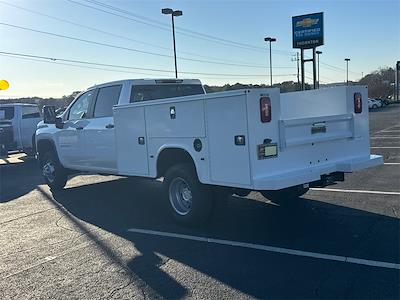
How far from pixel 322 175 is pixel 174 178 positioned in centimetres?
204

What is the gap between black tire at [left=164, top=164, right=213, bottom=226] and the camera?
625cm

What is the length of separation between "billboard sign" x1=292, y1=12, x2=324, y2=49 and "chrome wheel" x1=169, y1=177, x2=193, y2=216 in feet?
90.3

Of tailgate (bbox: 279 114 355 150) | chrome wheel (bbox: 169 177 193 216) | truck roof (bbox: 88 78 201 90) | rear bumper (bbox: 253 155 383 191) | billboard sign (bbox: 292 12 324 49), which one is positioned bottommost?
chrome wheel (bbox: 169 177 193 216)

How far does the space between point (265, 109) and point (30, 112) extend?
1458 centimetres

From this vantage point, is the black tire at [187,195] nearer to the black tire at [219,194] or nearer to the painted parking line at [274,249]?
the black tire at [219,194]

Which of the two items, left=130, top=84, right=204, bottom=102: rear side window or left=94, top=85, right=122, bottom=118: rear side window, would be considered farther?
left=94, top=85, right=122, bottom=118: rear side window

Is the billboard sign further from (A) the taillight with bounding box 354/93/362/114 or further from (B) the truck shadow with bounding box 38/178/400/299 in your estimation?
(A) the taillight with bounding box 354/93/362/114

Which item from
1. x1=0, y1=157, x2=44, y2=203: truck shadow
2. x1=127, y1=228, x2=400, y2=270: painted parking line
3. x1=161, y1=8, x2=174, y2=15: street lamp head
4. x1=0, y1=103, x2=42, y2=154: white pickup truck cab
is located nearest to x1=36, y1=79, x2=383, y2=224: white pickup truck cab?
x1=127, y1=228, x2=400, y2=270: painted parking line

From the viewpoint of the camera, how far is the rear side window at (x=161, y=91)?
816cm

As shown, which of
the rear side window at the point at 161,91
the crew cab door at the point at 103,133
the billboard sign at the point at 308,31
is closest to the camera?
the crew cab door at the point at 103,133

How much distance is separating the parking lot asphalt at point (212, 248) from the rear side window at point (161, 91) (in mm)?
1919

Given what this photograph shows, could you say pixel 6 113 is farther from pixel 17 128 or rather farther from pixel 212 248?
pixel 212 248

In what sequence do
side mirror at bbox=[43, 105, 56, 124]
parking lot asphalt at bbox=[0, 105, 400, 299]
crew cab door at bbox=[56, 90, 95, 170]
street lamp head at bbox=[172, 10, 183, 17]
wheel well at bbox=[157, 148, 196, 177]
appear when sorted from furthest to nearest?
street lamp head at bbox=[172, 10, 183, 17], side mirror at bbox=[43, 105, 56, 124], crew cab door at bbox=[56, 90, 95, 170], wheel well at bbox=[157, 148, 196, 177], parking lot asphalt at bbox=[0, 105, 400, 299]

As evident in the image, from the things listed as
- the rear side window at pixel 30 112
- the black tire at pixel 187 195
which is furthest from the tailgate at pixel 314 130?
the rear side window at pixel 30 112
